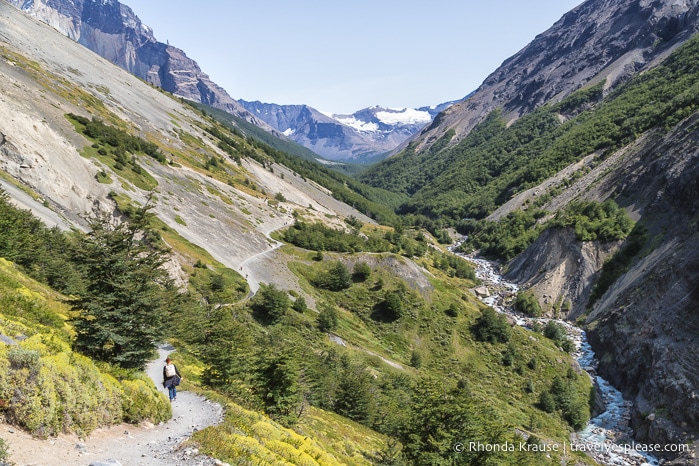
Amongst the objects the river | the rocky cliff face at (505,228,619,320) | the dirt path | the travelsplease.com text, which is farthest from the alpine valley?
the travelsplease.com text

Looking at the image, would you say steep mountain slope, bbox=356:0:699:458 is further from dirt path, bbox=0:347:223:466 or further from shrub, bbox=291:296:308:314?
dirt path, bbox=0:347:223:466

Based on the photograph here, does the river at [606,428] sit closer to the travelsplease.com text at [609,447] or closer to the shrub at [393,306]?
the travelsplease.com text at [609,447]

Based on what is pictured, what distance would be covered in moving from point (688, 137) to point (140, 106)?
6321 inches

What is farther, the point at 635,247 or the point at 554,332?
the point at 635,247

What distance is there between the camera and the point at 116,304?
655 inches

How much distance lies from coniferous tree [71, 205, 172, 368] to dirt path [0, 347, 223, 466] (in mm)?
3564

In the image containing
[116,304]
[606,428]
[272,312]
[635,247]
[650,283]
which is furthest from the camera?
[635,247]

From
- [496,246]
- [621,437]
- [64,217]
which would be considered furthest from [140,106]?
[621,437]

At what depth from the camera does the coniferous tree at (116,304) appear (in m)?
16.0

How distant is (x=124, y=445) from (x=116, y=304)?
633cm

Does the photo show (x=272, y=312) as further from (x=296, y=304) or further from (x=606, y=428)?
(x=606, y=428)

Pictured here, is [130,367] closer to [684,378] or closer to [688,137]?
[684,378]

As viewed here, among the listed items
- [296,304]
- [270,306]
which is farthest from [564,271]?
[270,306]

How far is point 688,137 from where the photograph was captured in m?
89.6
